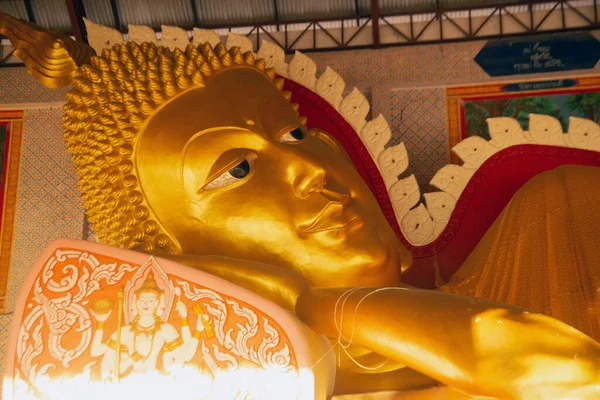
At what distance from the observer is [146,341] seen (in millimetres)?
2904

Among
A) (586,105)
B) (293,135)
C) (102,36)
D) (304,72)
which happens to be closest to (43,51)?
(102,36)

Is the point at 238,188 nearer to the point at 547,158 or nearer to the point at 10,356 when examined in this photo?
the point at 10,356

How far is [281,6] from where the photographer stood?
655 cm

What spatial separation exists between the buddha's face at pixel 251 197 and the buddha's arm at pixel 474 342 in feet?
1.87

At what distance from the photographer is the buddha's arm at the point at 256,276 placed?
319cm

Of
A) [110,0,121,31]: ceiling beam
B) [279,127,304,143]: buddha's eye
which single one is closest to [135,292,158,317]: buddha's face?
[279,127,304,143]: buddha's eye

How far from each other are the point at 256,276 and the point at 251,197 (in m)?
0.51

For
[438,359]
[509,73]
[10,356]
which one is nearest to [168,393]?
[10,356]

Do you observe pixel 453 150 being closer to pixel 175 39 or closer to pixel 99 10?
pixel 175 39

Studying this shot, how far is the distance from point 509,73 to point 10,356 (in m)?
4.37

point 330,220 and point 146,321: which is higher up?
point 330,220

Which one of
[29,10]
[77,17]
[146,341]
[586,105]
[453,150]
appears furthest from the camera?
[29,10]

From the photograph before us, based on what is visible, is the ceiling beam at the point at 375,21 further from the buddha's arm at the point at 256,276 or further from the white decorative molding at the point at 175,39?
the buddha's arm at the point at 256,276

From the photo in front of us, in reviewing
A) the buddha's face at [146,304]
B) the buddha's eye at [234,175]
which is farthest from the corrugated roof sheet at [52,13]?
the buddha's face at [146,304]
